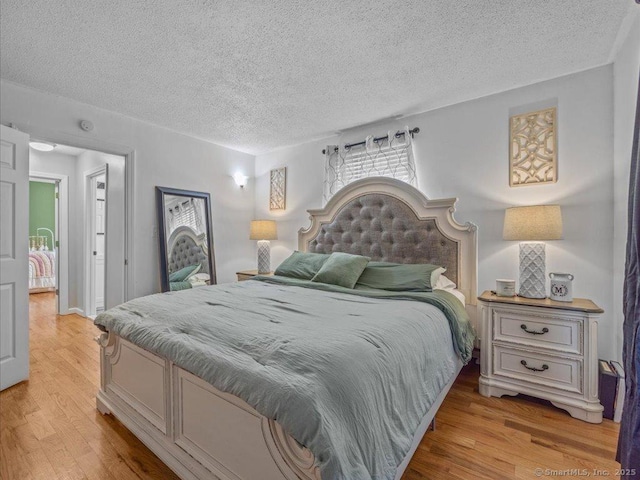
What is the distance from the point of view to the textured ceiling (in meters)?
1.70

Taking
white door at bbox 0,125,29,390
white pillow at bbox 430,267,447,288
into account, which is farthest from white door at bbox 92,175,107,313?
white pillow at bbox 430,267,447,288

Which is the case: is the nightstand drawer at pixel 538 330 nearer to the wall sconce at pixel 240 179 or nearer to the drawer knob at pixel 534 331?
the drawer knob at pixel 534 331

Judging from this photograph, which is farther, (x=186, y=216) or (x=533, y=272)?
(x=186, y=216)

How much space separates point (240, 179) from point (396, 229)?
2422 mm

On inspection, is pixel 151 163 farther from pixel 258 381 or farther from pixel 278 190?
pixel 258 381

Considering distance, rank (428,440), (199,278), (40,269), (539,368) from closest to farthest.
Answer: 1. (428,440)
2. (539,368)
3. (199,278)
4. (40,269)

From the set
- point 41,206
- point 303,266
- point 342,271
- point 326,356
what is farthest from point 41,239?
point 326,356

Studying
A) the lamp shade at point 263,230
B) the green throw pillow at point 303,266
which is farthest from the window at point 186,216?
the green throw pillow at point 303,266

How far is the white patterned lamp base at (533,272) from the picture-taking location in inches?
87.6

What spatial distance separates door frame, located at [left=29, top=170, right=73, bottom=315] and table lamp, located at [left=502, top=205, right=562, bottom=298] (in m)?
5.67

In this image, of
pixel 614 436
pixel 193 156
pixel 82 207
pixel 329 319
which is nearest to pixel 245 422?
pixel 329 319

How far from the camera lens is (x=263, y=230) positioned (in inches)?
155

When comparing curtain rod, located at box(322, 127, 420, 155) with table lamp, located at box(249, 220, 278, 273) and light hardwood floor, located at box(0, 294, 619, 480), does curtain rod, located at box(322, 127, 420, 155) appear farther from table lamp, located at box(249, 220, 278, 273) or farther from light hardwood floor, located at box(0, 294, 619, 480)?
light hardwood floor, located at box(0, 294, 619, 480)

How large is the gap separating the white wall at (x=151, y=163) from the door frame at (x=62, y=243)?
2186mm
